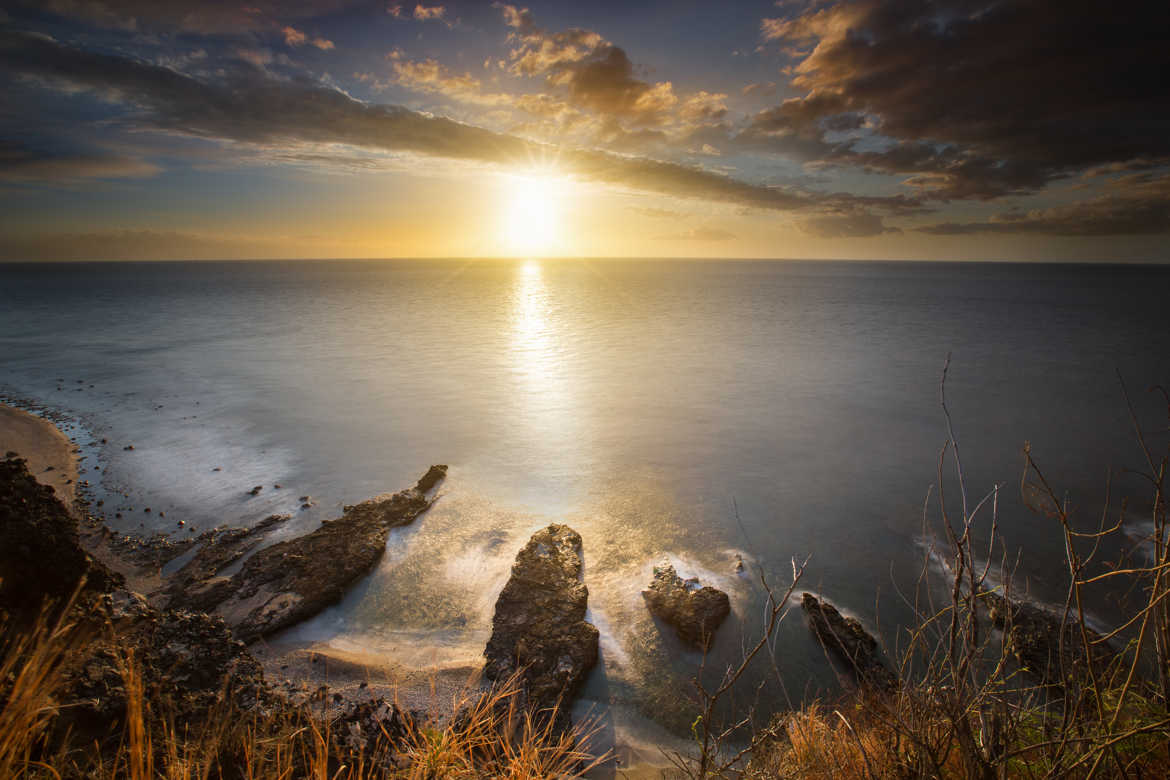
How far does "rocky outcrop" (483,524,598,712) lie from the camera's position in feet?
23.8

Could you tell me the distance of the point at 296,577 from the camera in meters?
9.47

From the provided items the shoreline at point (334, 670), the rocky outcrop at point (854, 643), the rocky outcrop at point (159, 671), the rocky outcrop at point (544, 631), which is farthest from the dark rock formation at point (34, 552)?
the rocky outcrop at point (854, 643)

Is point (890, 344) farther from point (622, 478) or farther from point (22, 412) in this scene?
point (22, 412)

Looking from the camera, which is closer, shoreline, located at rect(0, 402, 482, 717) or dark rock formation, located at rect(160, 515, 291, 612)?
shoreline, located at rect(0, 402, 482, 717)

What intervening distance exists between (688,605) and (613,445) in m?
9.87

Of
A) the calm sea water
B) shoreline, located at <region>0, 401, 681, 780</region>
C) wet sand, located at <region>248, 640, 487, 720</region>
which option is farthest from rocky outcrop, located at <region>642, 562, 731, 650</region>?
wet sand, located at <region>248, 640, 487, 720</region>

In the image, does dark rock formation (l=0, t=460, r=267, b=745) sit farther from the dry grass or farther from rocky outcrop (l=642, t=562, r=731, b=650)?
rocky outcrop (l=642, t=562, r=731, b=650)

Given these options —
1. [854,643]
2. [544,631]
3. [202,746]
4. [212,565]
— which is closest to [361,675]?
[544,631]

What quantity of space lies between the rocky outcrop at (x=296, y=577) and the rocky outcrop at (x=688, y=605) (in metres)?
6.08

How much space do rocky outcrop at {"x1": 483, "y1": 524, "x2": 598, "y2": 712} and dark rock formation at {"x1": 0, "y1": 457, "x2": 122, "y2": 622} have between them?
17.9ft

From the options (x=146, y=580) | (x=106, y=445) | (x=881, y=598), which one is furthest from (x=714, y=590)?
(x=106, y=445)

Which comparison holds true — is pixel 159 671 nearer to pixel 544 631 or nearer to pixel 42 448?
pixel 544 631

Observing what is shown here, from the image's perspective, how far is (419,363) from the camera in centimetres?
3212

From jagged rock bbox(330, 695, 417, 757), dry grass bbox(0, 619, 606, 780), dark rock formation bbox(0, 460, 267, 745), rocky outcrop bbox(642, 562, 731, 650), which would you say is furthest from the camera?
rocky outcrop bbox(642, 562, 731, 650)
